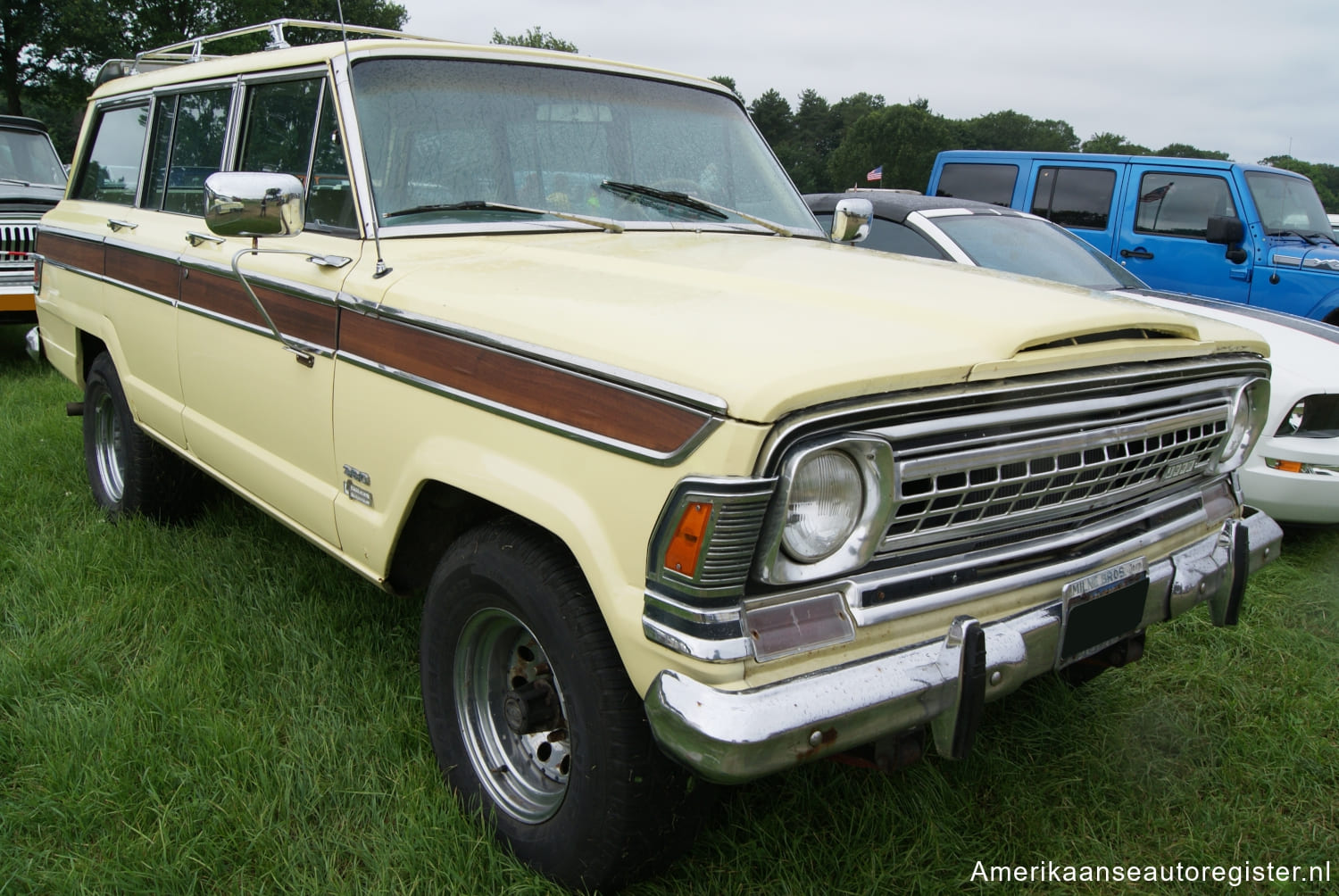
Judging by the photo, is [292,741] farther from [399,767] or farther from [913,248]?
[913,248]

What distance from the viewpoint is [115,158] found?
4.35m

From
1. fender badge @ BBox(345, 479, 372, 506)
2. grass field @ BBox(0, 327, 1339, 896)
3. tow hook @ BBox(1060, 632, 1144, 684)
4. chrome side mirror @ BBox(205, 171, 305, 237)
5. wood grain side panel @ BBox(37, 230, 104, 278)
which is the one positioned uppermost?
chrome side mirror @ BBox(205, 171, 305, 237)

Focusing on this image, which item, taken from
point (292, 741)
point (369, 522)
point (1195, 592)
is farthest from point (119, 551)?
point (1195, 592)

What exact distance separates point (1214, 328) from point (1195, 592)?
2.15 feet

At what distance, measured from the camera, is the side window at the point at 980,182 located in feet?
28.2

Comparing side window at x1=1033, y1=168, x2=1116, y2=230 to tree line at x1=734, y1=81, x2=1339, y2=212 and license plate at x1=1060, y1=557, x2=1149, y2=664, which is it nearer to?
license plate at x1=1060, y1=557, x2=1149, y2=664

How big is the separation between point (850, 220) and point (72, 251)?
3.44 meters

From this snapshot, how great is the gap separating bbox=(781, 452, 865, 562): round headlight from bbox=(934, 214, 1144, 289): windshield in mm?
3864

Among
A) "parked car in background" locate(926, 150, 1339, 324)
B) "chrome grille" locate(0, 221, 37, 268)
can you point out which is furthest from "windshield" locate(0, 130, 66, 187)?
"parked car in background" locate(926, 150, 1339, 324)

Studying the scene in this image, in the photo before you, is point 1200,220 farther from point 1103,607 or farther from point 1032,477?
point 1032,477

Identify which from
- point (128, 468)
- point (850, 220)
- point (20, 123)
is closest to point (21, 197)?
point (20, 123)

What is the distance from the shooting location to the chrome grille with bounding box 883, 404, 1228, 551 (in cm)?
180

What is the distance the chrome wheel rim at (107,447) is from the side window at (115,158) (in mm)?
935

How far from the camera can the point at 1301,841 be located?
2.43m
